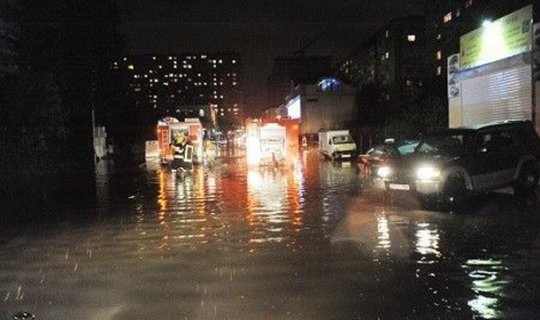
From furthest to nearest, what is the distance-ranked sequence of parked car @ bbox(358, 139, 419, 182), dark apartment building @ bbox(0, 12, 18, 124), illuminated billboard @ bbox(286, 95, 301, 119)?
illuminated billboard @ bbox(286, 95, 301, 119)
dark apartment building @ bbox(0, 12, 18, 124)
parked car @ bbox(358, 139, 419, 182)

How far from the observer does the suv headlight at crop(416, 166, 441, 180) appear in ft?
47.6

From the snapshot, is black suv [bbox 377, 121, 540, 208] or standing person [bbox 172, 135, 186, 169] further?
standing person [bbox 172, 135, 186, 169]

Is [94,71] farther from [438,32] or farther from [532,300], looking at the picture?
[438,32]

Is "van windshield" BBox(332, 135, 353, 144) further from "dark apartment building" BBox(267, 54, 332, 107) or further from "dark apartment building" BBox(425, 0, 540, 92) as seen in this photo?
→ "dark apartment building" BBox(267, 54, 332, 107)

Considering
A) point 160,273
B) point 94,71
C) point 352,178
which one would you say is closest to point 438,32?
point 94,71

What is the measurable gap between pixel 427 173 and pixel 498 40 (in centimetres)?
1192

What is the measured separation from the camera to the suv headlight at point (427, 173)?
1452 cm

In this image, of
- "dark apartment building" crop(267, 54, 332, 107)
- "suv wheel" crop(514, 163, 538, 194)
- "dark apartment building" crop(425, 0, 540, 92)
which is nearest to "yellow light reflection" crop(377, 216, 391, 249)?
"suv wheel" crop(514, 163, 538, 194)

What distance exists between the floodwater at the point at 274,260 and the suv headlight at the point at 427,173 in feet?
2.80

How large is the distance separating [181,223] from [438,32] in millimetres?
88902

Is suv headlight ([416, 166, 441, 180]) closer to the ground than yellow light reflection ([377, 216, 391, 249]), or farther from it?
farther from it

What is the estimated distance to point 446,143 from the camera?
16.2 meters

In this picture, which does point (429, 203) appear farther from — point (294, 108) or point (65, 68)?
point (294, 108)

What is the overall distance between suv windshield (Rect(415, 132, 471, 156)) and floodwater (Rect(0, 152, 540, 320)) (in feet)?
4.60
